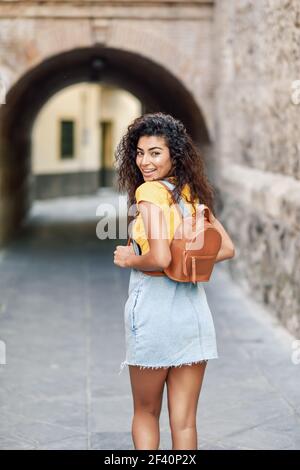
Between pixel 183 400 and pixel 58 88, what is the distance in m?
14.1

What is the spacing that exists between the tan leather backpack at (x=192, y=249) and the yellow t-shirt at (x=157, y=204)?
0.07ft

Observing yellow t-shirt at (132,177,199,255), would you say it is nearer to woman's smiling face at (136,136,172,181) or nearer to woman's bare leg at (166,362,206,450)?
woman's smiling face at (136,136,172,181)

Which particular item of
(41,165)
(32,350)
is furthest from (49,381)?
(41,165)

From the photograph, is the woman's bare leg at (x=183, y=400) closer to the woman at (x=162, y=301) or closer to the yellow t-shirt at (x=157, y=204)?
the woman at (x=162, y=301)

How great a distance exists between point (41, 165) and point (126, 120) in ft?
28.3

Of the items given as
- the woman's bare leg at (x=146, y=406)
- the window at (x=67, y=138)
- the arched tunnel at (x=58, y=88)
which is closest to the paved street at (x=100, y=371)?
the woman's bare leg at (x=146, y=406)

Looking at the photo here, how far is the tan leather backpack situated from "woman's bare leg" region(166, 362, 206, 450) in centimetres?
34

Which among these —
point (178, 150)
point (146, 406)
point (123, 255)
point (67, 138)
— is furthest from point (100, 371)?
point (67, 138)

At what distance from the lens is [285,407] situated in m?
5.26

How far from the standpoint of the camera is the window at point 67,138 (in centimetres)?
2686

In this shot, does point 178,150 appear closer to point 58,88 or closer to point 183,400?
point 183,400

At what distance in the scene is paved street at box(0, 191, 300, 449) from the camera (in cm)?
479

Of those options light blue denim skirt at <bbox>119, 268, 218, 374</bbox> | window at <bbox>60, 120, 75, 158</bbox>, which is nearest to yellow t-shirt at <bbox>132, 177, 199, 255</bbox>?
light blue denim skirt at <bbox>119, 268, 218, 374</bbox>
